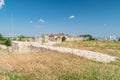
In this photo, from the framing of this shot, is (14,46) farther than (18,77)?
Yes

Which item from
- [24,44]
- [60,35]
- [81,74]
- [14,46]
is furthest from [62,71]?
[60,35]

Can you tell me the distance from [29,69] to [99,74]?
374cm

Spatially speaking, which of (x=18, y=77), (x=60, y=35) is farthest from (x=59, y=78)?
(x=60, y=35)

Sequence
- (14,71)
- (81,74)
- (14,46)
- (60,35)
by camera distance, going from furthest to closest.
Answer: (60,35)
(14,46)
(14,71)
(81,74)

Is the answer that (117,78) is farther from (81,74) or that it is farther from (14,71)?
(14,71)

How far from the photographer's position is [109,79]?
1013 centimetres

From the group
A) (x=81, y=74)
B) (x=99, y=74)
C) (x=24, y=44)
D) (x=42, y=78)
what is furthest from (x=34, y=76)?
(x=24, y=44)

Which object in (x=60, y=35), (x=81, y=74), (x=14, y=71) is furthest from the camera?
(x=60, y=35)

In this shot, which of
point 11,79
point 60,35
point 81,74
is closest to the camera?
point 11,79

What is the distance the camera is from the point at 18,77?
10492 mm

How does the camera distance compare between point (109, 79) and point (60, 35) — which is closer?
point (109, 79)

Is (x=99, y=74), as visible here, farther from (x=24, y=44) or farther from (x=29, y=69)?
(x=24, y=44)

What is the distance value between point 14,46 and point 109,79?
27402mm

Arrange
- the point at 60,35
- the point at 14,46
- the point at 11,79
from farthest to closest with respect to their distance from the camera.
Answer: the point at 60,35
the point at 14,46
the point at 11,79
